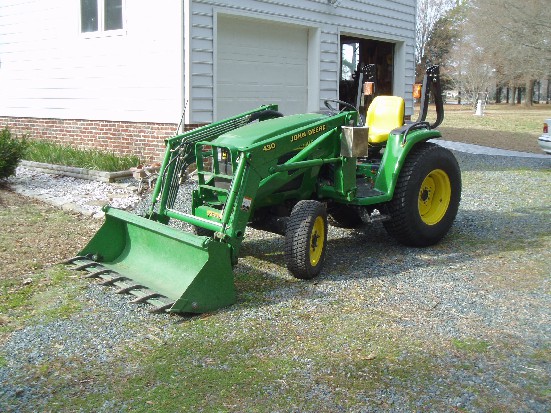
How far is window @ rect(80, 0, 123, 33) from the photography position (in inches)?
433

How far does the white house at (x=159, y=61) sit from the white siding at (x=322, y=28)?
2 centimetres

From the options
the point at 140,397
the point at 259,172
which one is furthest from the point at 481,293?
the point at 140,397

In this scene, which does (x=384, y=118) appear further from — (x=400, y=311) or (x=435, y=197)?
(x=400, y=311)

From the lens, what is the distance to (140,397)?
366 centimetres

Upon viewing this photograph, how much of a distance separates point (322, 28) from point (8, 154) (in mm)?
6035

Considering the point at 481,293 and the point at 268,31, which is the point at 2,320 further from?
the point at 268,31

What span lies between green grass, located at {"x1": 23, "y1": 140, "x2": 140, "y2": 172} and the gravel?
200cm

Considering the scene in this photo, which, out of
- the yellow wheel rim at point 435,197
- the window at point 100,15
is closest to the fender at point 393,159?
the yellow wheel rim at point 435,197

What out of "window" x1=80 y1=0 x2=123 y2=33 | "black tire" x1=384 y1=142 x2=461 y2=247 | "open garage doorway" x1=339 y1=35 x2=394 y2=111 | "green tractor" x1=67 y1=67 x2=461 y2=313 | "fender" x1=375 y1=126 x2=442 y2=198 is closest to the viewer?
"green tractor" x1=67 y1=67 x2=461 y2=313

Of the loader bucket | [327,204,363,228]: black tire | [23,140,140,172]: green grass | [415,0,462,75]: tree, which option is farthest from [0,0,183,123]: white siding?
[415,0,462,75]: tree

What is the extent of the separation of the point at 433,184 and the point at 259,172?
100 inches

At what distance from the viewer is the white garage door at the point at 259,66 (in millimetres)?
10852

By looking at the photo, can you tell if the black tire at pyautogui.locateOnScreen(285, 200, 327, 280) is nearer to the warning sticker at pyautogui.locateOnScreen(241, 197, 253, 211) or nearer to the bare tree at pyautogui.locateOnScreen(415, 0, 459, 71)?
the warning sticker at pyautogui.locateOnScreen(241, 197, 253, 211)

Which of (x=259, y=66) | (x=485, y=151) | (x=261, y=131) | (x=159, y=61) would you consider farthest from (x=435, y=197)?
(x=485, y=151)
